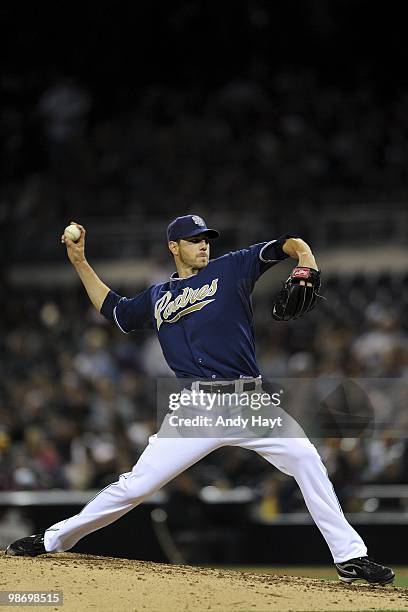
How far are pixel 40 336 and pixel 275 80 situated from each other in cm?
526

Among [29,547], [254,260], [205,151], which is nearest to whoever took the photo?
[254,260]

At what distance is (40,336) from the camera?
11.6m

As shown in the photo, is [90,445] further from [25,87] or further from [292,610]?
[25,87]

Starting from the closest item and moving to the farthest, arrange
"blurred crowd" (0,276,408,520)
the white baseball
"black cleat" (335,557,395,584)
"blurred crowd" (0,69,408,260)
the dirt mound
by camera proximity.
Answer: the dirt mound
"black cleat" (335,557,395,584)
the white baseball
"blurred crowd" (0,276,408,520)
"blurred crowd" (0,69,408,260)

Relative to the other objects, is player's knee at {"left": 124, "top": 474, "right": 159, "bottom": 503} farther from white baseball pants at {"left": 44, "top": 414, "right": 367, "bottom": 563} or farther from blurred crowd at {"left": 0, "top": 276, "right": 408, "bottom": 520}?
blurred crowd at {"left": 0, "top": 276, "right": 408, "bottom": 520}

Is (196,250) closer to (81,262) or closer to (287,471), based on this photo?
(81,262)

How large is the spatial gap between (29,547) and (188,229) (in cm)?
167

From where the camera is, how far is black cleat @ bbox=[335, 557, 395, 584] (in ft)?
15.6

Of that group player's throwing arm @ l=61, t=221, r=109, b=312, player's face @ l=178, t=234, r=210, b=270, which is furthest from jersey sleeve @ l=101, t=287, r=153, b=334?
player's face @ l=178, t=234, r=210, b=270

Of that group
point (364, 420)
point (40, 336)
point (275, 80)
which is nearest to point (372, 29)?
point (275, 80)

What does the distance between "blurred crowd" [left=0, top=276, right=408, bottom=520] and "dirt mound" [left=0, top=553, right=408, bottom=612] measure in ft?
12.1

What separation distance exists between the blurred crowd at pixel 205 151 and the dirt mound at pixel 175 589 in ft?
23.6

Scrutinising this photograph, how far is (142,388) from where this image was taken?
34.1 feet

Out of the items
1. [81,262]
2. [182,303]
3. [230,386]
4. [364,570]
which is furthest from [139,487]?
[81,262]
